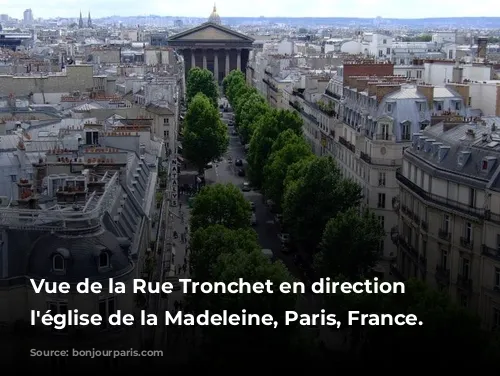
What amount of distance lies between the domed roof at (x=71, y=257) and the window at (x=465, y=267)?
17.8 m

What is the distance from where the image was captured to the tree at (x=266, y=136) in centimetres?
7644

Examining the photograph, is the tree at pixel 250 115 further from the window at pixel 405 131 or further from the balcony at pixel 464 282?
the balcony at pixel 464 282

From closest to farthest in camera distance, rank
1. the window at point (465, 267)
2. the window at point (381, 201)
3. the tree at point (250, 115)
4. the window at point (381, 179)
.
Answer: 1. the window at point (465, 267)
2. the window at point (381, 201)
3. the window at point (381, 179)
4. the tree at point (250, 115)

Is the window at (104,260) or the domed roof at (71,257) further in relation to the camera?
the window at (104,260)

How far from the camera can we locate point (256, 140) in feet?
259

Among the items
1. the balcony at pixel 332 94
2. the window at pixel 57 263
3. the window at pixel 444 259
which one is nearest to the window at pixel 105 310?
the window at pixel 57 263

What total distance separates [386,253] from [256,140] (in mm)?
23961

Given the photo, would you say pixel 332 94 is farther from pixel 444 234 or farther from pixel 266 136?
pixel 444 234

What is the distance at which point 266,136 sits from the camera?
78.6m

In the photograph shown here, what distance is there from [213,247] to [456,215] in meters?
10.7

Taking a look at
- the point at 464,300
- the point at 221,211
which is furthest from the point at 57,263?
the point at 221,211

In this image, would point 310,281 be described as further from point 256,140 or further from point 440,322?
point 256,140

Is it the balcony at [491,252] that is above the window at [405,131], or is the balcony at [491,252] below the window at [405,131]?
below

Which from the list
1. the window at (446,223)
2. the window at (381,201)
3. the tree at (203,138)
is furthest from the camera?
the tree at (203,138)
